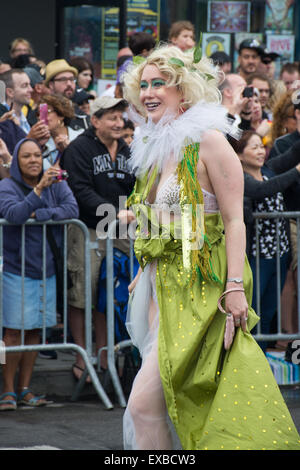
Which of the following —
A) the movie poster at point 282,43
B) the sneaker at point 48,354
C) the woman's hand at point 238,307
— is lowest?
the sneaker at point 48,354

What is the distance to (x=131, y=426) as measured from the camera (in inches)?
175

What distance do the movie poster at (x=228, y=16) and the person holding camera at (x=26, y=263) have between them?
7932 mm

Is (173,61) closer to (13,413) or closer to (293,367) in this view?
(13,413)

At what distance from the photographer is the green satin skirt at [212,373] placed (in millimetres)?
4160

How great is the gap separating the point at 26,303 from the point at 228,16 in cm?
864

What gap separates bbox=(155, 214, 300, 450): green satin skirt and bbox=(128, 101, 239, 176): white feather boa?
376mm

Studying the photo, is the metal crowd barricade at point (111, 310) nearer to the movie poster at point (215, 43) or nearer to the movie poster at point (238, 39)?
the movie poster at point (215, 43)

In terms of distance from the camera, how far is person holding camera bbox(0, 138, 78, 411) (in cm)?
688

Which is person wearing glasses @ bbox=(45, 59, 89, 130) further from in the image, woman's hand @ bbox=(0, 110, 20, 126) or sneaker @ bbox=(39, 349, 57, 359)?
sneaker @ bbox=(39, 349, 57, 359)

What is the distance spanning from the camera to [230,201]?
4359mm

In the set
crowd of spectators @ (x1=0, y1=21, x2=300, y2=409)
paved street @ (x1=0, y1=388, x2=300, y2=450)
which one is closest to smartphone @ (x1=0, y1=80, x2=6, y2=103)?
crowd of spectators @ (x1=0, y1=21, x2=300, y2=409)

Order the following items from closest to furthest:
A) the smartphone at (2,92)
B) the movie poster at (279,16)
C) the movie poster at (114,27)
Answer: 1. the smartphone at (2,92)
2. the movie poster at (114,27)
3. the movie poster at (279,16)

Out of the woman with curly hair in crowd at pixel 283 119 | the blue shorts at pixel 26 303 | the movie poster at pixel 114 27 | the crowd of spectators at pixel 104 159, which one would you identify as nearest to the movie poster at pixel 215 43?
the movie poster at pixel 114 27
